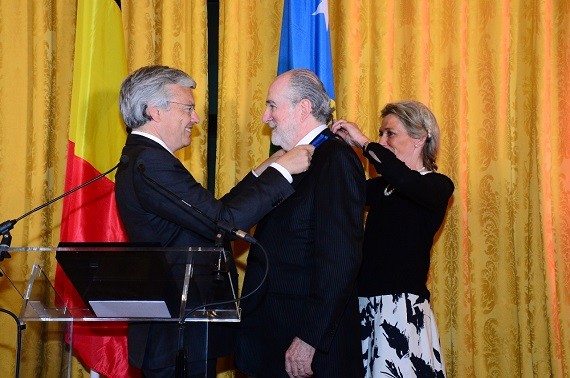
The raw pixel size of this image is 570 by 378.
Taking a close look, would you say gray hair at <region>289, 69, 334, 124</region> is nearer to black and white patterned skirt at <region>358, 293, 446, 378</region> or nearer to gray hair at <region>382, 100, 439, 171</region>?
gray hair at <region>382, 100, 439, 171</region>

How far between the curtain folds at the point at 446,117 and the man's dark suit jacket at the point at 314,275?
4.12 feet

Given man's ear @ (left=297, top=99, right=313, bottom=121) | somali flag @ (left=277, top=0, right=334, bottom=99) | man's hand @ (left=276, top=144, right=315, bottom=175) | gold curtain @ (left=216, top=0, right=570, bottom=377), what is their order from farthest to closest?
gold curtain @ (left=216, top=0, right=570, bottom=377)
somali flag @ (left=277, top=0, right=334, bottom=99)
man's ear @ (left=297, top=99, right=313, bottom=121)
man's hand @ (left=276, top=144, right=315, bottom=175)

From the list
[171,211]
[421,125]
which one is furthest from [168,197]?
[421,125]

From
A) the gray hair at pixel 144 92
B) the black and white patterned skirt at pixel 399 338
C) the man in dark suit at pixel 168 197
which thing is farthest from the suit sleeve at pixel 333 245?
the gray hair at pixel 144 92

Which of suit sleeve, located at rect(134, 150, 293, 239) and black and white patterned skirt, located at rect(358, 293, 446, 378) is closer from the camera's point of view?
suit sleeve, located at rect(134, 150, 293, 239)

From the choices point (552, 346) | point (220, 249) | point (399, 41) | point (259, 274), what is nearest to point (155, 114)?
point (259, 274)

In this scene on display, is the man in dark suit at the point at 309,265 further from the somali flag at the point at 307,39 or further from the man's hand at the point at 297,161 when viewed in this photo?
the somali flag at the point at 307,39

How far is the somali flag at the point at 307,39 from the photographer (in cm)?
393

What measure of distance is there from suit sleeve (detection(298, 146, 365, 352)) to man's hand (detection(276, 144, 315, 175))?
6 centimetres

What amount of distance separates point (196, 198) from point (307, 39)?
143cm

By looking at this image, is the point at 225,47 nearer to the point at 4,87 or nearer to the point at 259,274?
the point at 4,87

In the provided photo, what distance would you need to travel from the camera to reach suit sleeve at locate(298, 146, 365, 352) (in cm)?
276

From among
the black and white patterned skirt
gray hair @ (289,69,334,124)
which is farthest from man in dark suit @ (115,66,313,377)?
the black and white patterned skirt

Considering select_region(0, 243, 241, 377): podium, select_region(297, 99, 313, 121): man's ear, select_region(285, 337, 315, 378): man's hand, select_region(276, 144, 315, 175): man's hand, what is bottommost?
select_region(285, 337, 315, 378): man's hand
